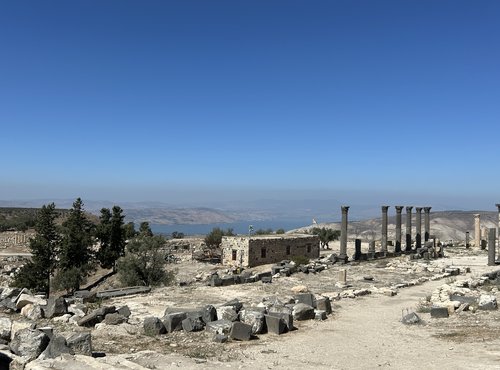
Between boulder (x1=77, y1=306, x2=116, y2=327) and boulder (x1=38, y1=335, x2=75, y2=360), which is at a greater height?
boulder (x1=38, y1=335, x2=75, y2=360)

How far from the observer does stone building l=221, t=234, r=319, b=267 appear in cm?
4312

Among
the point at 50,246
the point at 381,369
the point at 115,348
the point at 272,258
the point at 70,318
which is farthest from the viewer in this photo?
the point at 272,258

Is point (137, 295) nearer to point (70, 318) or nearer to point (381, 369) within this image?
point (70, 318)

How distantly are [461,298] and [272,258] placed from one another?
26.9 m

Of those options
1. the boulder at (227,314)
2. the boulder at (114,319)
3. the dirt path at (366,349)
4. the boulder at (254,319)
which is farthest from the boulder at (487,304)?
the boulder at (114,319)

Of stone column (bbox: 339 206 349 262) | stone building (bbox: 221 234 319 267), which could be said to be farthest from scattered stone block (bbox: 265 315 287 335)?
stone building (bbox: 221 234 319 267)

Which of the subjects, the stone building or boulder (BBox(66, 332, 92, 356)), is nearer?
boulder (BBox(66, 332, 92, 356))

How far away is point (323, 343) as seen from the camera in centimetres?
1323

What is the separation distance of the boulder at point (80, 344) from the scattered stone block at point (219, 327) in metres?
4.04

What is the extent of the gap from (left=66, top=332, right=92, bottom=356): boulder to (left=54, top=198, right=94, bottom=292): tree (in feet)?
78.5

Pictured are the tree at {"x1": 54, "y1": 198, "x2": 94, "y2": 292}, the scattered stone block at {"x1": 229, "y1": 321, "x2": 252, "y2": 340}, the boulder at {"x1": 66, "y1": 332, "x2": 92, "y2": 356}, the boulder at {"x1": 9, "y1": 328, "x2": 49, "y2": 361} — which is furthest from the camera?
the tree at {"x1": 54, "y1": 198, "x2": 94, "y2": 292}

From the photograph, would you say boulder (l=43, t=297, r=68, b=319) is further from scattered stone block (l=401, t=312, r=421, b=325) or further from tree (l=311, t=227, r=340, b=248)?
tree (l=311, t=227, r=340, b=248)

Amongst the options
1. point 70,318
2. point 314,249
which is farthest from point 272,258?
point 70,318

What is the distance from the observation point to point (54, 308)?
16234mm
